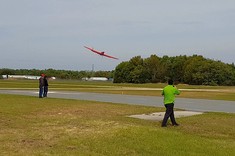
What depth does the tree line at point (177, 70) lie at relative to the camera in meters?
111

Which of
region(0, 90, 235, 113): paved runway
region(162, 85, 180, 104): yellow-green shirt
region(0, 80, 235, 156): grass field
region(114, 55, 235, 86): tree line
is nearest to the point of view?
region(0, 80, 235, 156): grass field

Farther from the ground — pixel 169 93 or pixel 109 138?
pixel 169 93

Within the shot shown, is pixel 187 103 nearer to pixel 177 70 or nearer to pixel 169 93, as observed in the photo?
pixel 169 93

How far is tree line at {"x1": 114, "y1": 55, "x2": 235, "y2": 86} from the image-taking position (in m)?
111

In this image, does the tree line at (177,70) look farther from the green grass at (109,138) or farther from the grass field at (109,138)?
the grass field at (109,138)

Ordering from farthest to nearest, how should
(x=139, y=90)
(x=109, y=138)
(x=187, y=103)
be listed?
(x=139, y=90) → (x=187, y=103) → (x=109, y=138)

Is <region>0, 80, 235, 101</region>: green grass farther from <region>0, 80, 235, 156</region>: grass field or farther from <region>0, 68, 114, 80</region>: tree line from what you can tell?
<region>0, 68, 114, 80</region>: tree line

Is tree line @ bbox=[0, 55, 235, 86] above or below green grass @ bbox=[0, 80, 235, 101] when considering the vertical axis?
above

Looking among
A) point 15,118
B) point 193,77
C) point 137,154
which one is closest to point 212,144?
point 137,154

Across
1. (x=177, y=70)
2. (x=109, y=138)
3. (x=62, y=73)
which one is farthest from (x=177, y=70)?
(x=109, y=138)

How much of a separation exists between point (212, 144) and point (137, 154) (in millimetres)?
2494

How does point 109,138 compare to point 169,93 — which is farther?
point 169,93

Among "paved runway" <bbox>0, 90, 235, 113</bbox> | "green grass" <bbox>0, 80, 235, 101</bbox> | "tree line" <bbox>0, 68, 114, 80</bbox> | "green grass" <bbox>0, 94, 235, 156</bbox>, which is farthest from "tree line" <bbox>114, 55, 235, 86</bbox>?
"green grass" <bbox>0, 94, 235, 156</bbox>

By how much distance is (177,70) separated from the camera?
127 metres
